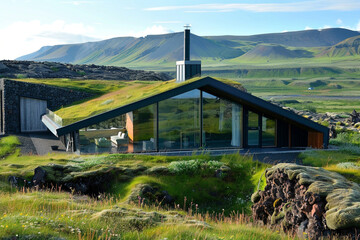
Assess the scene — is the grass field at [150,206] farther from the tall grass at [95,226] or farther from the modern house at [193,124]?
the modern house at [193,124]

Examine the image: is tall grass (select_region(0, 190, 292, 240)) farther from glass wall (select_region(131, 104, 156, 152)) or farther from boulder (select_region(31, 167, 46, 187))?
glass wall (select_region(131, 104, 156, 152))

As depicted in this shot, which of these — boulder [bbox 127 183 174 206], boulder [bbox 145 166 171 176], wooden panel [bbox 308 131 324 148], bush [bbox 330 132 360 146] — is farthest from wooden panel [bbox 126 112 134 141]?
bush [bbox 330 132 360 146]

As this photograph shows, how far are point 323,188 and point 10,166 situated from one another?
1301 centimetres

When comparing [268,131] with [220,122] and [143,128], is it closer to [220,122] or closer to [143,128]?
[220,122]

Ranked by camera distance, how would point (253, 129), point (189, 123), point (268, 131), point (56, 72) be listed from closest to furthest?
point (189, 123) → point (253, 129) → point (268, 131) → point (56, 72)

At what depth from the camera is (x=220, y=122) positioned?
23.6 m

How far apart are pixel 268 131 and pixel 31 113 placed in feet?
68.2

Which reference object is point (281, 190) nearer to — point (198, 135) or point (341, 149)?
point (198, 135)

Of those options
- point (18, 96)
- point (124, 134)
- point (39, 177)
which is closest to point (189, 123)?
point (124, 134)

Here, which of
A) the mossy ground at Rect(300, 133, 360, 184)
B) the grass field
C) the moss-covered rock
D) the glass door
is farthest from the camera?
the glass door

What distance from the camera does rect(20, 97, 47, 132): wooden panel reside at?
3409 cm

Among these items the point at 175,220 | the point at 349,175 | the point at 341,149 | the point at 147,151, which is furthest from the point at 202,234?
the point at 341,149

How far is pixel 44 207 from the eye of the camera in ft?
33.1

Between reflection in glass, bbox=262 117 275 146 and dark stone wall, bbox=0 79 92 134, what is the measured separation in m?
19.0
